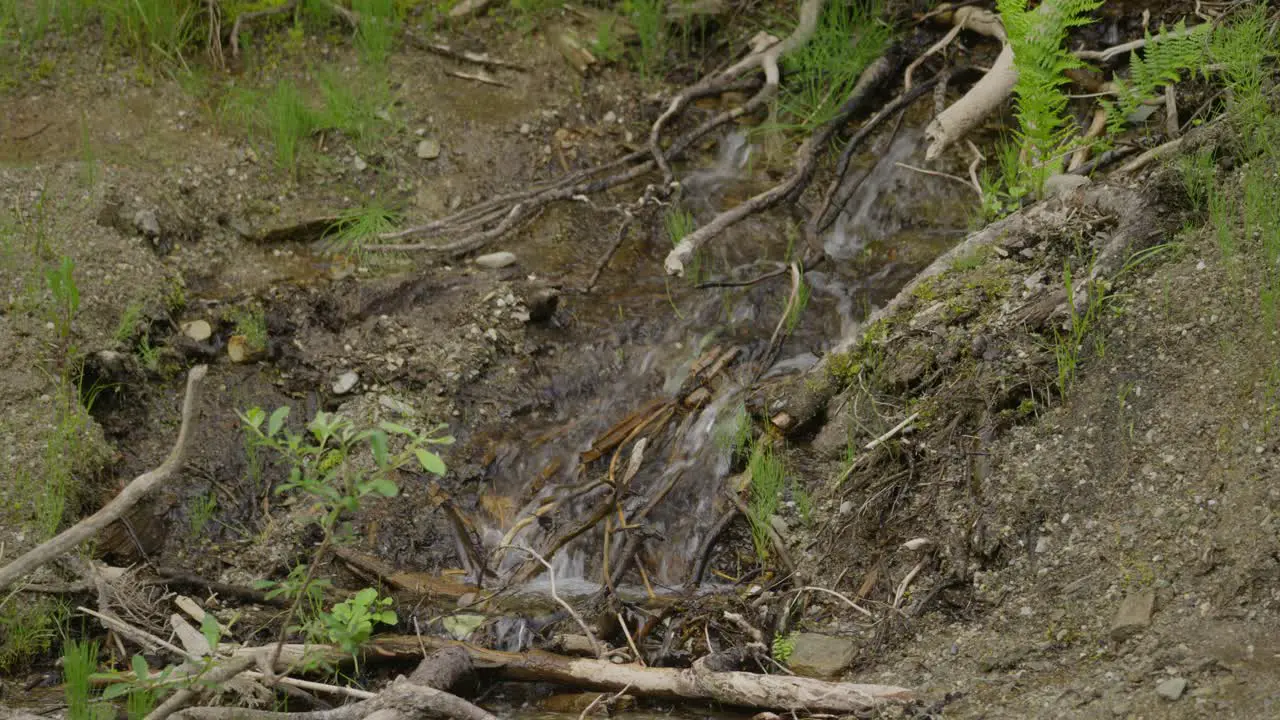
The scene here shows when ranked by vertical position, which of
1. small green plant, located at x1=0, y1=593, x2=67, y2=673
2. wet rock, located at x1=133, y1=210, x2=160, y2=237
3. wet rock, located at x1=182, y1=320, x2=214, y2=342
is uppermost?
wet rock, located at x1=133, y1=210, x2=160, y2=237

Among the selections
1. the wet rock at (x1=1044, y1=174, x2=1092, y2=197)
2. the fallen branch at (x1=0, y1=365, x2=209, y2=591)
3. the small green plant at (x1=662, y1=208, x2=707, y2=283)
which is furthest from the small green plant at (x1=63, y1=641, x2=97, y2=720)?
the wet rock at (x1=1044, y1=174, x2=1092, y2=197)

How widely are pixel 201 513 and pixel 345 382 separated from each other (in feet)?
2.89

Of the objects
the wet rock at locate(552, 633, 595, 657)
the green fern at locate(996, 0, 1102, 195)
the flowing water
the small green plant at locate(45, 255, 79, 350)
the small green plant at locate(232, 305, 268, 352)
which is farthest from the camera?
the small green plant at locate(232, 305, 268, 352)

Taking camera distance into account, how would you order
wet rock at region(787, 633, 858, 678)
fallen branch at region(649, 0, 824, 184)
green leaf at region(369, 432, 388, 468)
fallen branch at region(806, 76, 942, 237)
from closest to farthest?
1. green leaf at region(369, 432, 388, 468)
2. wet rock at region(787, 633, 858, 678)
3. fallen branch at region(806, 76, 942, 237)
4. fallen branch at region(649, 0, 824, 184)

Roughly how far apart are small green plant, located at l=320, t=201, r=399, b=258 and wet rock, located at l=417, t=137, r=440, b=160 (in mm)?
453

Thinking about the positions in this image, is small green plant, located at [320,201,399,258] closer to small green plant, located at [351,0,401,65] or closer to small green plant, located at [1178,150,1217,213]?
small green plant, located at [351,0,401,65]

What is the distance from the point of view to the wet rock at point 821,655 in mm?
3389

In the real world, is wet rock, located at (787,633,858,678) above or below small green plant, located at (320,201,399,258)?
below

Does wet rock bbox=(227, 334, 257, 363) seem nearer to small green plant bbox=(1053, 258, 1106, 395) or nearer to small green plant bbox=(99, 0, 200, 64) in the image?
small green plant bbox=(99, 0, 200, 64)

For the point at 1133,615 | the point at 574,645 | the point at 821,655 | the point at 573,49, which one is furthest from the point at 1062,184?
the point at 573,49

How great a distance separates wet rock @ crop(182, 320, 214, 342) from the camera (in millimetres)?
5062

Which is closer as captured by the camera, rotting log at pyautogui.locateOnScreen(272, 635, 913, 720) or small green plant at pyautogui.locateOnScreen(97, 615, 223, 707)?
small green plant at pyautogui.locateOnScreen(97, 615, 223, 707)

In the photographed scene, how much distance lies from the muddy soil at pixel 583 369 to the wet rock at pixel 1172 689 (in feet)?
0.09

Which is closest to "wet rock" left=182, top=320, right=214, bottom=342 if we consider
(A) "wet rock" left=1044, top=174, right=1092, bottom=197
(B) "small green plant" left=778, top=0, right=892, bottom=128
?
(B) "small green plant" left=778, top=0, right=892, bottom=128
